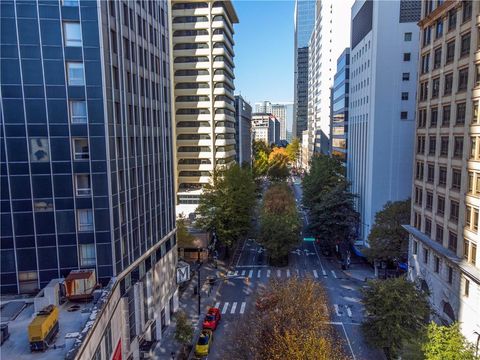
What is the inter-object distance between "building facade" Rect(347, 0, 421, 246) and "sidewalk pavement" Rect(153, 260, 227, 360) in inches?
972

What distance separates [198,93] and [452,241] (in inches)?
2077

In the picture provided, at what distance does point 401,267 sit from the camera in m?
50.4

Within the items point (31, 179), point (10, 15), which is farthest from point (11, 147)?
point (10, 15)

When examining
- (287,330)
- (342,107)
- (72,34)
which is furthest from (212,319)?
(342,107)

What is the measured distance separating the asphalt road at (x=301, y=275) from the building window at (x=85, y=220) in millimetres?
14441

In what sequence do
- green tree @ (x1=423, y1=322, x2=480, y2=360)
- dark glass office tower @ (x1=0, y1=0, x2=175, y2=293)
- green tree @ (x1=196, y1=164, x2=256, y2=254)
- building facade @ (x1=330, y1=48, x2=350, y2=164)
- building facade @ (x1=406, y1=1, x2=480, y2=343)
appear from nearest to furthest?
green tree @ (x1=423, y1=322, x2=480, y2=360)
dark glass office tower @ (x1=0, y1=0, x2=175, y2=293)
building facade @ (x1=406, y1=1, x2=480, y2=343)
green tree @ (x1=196, y1=164, x2=256, y2=254)
building facade @ (x1=330, y1=48, x2=350, y2=164)

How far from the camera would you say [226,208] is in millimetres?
56531

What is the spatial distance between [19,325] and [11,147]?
11.5 m

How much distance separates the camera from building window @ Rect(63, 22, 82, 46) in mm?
25797

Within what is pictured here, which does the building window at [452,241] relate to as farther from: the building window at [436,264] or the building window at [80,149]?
the building window at [80,149]

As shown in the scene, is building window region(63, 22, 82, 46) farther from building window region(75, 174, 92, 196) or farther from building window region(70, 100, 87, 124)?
building window region(75, 174, 92, 196)

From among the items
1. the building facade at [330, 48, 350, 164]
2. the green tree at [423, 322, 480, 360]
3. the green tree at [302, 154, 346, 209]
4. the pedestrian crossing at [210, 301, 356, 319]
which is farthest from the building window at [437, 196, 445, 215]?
the building facade at [330, 48, 350, 164]

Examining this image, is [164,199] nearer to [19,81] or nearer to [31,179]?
[31,179]

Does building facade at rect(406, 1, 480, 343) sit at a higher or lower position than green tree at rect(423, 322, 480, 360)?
higher
